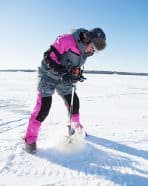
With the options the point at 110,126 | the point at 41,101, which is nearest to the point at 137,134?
the point at 110,126

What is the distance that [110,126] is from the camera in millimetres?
5895

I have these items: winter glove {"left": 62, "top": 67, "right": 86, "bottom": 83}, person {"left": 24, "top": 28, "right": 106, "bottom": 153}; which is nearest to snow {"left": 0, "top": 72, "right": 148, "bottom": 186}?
person {"left": 24, "top": 28, "right": 106, "bottom": 153}

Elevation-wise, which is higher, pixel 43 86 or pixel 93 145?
pixel 43 86

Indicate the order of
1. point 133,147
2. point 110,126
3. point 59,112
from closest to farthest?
point 133,147, point 110,126, point 59,112

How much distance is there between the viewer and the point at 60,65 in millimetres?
4125

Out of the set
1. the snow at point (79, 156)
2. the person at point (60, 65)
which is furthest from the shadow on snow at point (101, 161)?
the person at point (60, 65)

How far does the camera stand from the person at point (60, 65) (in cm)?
408

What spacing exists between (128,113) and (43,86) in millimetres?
3822

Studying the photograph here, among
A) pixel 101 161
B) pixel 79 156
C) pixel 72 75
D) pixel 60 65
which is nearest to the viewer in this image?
pixel 101 161

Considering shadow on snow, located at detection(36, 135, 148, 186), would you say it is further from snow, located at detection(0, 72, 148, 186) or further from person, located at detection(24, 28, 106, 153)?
person, located at detection(24, 28, 106, 153)

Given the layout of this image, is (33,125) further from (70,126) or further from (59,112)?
(59,112)

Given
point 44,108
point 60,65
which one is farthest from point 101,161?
point 60,65

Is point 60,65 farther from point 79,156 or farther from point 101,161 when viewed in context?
point 101,161

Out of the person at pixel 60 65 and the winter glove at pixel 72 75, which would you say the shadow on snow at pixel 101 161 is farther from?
the winter glove at pixel 72 75
